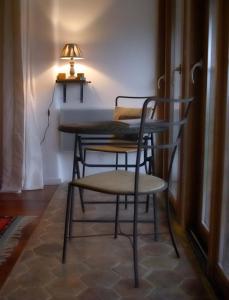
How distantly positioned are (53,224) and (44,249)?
41cm

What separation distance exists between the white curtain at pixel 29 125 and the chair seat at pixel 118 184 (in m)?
1.61

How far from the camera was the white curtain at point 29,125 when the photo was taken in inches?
129

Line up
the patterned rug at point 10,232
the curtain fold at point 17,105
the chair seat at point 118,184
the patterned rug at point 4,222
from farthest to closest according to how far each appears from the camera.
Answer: the curtain fold at point 17,105 < the patterned rug at point 4,222 < the patterned rug at point 10,232 < the chair seat at point 118,184

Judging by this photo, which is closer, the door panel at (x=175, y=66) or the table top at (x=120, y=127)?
the table top at (x=120, y=127)

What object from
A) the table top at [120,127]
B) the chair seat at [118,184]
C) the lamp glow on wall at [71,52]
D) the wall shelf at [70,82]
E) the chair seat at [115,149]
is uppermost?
the lamp glow on wall at [71,52]

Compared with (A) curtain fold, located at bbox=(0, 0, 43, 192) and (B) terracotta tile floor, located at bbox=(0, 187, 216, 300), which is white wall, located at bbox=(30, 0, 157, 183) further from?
(B) terracotta tile floor, located at bbox=(0, 187, 216, 300)

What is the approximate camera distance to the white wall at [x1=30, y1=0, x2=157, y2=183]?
3.55 meters

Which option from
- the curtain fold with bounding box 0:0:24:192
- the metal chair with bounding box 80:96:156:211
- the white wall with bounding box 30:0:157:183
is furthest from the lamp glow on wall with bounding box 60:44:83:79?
the metal chair with bounding box 80:96:156:211

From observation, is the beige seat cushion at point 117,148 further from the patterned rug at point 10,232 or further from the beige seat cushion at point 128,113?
the patterned rug at point 10,232

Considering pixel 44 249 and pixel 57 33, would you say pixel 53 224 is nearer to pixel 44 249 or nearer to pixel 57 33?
pixel 44 249

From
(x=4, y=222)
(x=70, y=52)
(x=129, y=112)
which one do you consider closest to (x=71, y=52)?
(x=70, y=52)

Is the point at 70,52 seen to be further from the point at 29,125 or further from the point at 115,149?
the point at 115,149

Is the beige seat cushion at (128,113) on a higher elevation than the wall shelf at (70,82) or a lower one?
lower

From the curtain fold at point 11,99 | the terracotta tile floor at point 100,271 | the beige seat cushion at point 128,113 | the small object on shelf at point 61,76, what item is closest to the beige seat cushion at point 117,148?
the beige seat cushion at point 128,113
